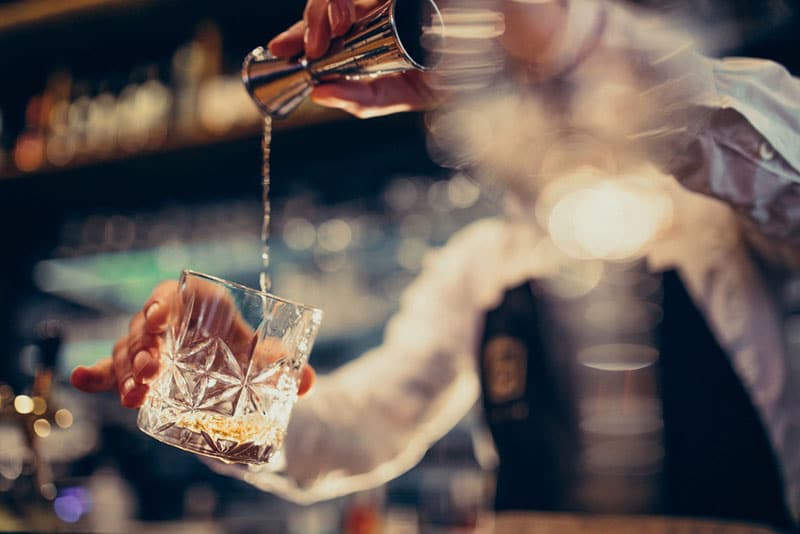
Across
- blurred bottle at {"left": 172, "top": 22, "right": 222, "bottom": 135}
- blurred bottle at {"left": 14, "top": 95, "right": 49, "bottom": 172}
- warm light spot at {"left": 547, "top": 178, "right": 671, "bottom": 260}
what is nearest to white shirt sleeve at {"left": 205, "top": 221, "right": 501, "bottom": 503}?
warm light spot at {"left": 547, "top": 178, "right": 671, "bottom": 260}

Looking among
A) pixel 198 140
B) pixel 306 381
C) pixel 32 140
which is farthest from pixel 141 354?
pixel 32 140

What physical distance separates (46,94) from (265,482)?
2241 mm

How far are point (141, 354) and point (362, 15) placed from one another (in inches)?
16.8

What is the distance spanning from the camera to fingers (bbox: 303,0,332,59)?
723 mm

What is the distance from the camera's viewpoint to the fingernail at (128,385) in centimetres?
72

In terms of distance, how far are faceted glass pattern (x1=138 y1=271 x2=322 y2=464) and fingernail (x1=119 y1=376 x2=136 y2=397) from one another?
0.07ft

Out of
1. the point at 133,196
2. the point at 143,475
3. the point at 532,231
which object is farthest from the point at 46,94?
the point at 532,231

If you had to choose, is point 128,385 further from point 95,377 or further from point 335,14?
point 335,14

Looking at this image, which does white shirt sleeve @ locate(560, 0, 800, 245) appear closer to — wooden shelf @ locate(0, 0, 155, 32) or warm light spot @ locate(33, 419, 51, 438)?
warm light spot @ locate(33, 419, 51, 438)

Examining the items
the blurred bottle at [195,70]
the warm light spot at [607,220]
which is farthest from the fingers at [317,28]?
the blurred bottle at [195,70]

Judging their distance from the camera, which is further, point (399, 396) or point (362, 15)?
point (399, 396)

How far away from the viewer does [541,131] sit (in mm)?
1253

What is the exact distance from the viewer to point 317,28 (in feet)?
2.40

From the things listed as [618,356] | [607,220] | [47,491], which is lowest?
[47,491]
